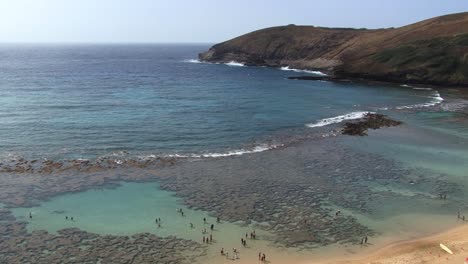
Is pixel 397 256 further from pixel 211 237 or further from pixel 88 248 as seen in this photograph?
pixel 88 248

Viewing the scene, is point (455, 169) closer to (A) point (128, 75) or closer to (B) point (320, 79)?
(B) point (320, 79)

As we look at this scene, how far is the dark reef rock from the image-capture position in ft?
217

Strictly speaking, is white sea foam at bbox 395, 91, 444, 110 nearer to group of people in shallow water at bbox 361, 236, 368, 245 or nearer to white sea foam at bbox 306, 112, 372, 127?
white sea foam at bbox 306, 112, 372, 127

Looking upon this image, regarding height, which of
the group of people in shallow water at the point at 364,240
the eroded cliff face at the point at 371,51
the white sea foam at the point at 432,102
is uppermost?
the eroded cliff face at the point at 371,51

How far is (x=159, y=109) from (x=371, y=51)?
8352 centimetres

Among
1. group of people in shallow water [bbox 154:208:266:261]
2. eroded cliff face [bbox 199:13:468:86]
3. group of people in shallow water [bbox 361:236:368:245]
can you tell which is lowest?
group of people in shallow water [bbox 154:208:266:261]

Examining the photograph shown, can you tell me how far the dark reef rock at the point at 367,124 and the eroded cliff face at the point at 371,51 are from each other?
47991 millimetres

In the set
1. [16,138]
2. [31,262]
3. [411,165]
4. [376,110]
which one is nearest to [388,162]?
[411,165]

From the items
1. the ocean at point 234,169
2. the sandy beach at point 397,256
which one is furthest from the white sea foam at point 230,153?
the sandy beach at point 397,256

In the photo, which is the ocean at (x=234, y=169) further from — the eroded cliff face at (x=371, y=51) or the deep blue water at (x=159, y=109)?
the eroded cliff face at (x=371, y=51)

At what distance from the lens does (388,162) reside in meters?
51.7

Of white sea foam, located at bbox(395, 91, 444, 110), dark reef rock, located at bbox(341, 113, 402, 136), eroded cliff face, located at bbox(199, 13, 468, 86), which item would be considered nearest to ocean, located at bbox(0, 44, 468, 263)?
white sea foam, located at bbox(395, 91, 444, 110)

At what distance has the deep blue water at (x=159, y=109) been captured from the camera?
190ft

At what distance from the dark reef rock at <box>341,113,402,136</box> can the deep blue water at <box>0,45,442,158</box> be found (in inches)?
270
